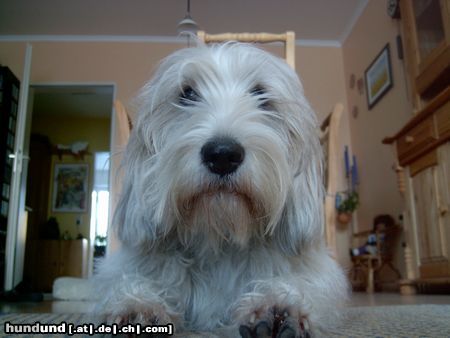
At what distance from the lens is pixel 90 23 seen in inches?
244

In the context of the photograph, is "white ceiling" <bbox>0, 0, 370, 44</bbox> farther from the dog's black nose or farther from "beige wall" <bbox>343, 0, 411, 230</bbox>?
the dog's black nose

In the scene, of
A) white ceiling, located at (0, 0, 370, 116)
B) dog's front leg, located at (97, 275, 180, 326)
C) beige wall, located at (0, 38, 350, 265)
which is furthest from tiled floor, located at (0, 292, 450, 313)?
white ceiling, located at (0, 0, 370, 116)

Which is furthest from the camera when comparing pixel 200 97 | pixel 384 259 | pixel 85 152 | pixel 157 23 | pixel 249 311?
pixel 85 152

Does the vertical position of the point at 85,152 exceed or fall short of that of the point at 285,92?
it exceeds it

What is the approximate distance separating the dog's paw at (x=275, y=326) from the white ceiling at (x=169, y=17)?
5303 mm

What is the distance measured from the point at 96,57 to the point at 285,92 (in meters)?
5.68

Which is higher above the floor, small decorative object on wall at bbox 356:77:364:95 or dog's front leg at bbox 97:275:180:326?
small decorative object on wall at bbox 356:77:364:95

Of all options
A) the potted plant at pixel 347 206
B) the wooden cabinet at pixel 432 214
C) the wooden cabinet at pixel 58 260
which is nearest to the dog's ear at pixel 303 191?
the wooden cabinet at pixel 432 214

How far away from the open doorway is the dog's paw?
783cm

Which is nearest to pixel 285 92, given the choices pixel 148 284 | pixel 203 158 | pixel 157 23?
pixel 203 158

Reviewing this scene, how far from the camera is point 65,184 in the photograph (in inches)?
383

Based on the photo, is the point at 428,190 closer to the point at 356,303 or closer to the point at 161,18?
the point at 356,303

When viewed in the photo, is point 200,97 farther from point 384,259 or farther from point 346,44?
point 346,44

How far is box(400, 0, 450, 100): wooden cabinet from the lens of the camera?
307cm
